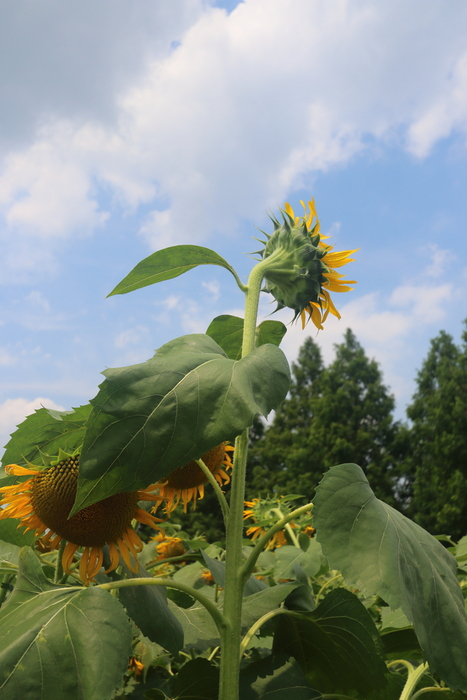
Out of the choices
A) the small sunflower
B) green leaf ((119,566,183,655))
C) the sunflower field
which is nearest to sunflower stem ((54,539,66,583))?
the sunflower field

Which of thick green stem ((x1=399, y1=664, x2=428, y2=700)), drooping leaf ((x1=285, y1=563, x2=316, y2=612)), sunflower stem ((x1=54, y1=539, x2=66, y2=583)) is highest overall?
sunflower stem ((x1=54, y1=539, x2=66, y2=583))

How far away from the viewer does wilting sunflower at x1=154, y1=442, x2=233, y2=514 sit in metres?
1.30

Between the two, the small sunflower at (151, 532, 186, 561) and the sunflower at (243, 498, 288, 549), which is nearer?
the small sunflower at (151, 532, 186, 561)

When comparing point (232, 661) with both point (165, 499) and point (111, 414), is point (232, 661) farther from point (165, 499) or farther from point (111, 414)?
point (111, 414)

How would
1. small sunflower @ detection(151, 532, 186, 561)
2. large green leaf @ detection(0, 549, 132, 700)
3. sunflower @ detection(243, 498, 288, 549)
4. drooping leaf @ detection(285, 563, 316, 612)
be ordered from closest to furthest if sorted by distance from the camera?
large green leaf @ detection(0, 549, 132, 700) → drooping leaf @ detection(285, 563, 316, 612) → small sunflower @ detection(151, 532, 186, 561) → sunflower @ detection(243, 498, 288, 549)

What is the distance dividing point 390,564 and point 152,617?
0.54 meters

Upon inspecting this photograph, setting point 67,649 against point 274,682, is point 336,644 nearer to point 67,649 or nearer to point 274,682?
point 274,682

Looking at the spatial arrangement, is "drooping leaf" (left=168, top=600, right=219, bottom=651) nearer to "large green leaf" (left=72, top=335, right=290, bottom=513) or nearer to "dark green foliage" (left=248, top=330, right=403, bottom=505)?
"large green leaf" (left=72, top=335, right=290, bottom=513)

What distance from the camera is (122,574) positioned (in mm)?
1380

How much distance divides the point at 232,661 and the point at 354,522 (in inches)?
13.8

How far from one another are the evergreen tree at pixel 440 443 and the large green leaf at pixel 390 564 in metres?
19.4

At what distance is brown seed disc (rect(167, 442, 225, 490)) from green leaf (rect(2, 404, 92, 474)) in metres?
0.24

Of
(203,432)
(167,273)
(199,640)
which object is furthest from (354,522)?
(167,273)

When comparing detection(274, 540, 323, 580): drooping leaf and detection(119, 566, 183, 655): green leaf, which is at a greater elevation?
detection(274, 540, 323, 580): drooping leaf
